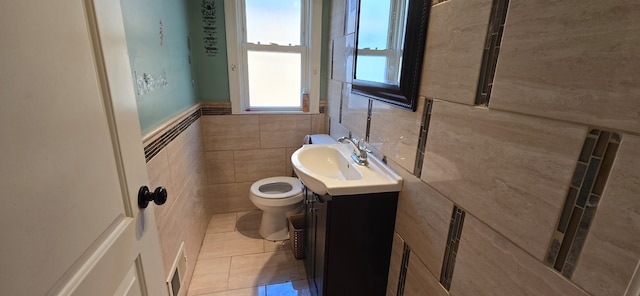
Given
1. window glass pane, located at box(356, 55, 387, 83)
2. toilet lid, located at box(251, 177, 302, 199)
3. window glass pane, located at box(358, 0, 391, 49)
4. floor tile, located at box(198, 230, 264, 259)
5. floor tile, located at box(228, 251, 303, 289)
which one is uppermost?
window glass pane, located at box(358, 0, 391, 49)

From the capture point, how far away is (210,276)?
188 cm

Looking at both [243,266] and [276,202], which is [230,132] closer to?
[276,202]

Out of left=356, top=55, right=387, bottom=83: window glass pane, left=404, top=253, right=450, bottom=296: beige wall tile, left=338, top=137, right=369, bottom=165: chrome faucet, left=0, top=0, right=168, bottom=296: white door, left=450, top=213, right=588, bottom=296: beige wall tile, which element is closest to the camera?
left=0, top=0, right=168, bottom=296: white door

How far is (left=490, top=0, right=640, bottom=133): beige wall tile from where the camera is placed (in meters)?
0.49

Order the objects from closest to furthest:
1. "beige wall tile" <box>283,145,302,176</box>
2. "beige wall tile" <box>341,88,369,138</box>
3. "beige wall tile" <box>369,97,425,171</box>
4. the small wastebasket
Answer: "beige wall tile" <box>369,97,425,171</box> < "beige wall tile" <box>341,88,369,138</box> < the small wastebasket < "beige wall tile" <box>283,145,302,176</box>

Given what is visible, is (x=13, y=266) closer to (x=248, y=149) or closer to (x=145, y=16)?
(x=145, y=16)

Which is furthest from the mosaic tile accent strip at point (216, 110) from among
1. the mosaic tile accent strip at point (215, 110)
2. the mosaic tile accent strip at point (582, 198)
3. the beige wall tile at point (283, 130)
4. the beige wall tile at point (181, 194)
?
the mosaic tile accent strip at point (582, 198)

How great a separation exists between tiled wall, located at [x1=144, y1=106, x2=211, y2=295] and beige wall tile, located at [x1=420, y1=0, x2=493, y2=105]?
3.59 ft

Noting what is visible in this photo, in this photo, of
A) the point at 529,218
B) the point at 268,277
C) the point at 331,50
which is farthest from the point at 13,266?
the point at 331,50

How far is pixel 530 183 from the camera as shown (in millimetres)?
664

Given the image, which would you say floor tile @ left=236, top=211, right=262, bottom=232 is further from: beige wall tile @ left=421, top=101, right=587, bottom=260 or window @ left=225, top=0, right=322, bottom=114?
beige wall tile @ left=421, top=101, right=587, bottom=260

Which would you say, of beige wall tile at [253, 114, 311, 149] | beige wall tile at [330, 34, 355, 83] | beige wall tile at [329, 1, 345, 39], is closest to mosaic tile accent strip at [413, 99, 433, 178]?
beige wall tile at [330, 34, 355, 83]

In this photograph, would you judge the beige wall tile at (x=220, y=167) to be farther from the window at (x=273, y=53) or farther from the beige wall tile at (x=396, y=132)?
the beige wall tile at (x=396, y=132)

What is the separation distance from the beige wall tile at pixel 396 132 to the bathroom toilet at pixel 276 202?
34.3 inches
